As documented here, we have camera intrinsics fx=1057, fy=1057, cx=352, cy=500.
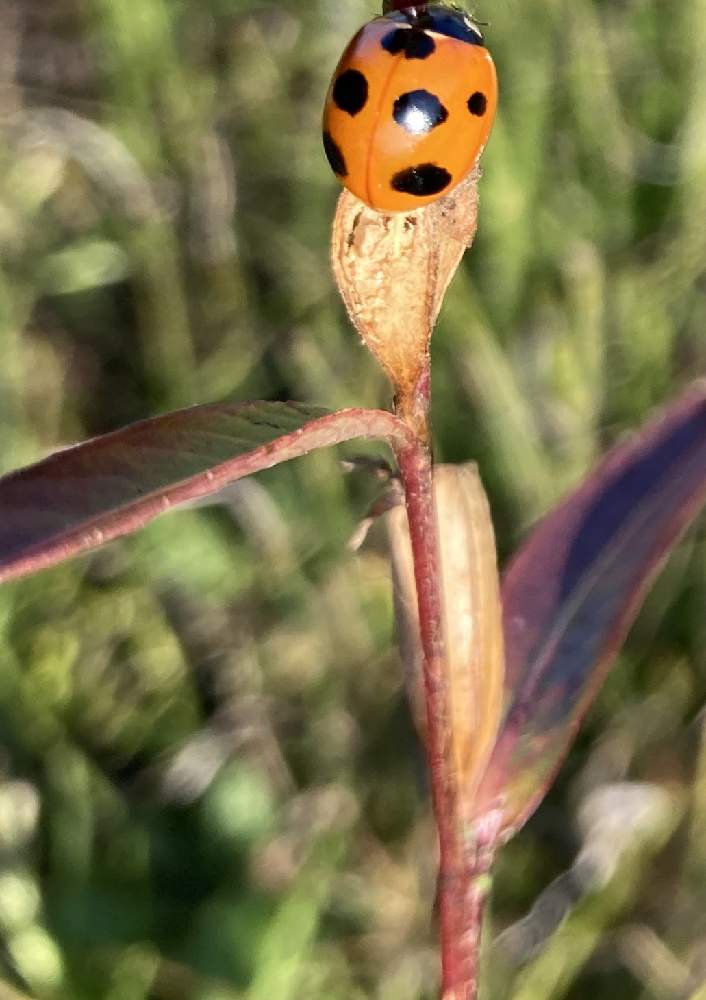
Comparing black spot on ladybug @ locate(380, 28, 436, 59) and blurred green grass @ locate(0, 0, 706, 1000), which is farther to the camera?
blurred green grass @ locate(0, 0, 706, 1000)

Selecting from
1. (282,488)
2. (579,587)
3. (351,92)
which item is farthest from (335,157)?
(282,488)

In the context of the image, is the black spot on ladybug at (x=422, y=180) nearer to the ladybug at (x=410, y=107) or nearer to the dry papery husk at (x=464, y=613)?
the ladybug at (x=410, y=107)

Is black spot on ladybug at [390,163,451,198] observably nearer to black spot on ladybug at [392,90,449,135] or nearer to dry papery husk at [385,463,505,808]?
black spot on ladybug at [392,90,449,135]

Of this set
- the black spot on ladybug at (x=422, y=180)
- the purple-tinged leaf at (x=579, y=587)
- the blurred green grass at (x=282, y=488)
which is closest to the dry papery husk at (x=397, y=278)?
the black spot on ladybug at (x=422, y=180)

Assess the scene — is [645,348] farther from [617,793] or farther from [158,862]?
[158,862]

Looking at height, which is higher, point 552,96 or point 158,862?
point 552,96

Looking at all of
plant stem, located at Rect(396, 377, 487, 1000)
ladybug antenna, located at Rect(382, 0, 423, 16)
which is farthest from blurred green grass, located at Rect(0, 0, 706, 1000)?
ladybug antenna, located at Rect(382, 0, 423, 16)

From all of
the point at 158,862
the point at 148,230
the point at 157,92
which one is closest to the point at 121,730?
the point at 158,862

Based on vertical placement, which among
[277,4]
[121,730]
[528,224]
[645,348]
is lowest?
[121,730]
